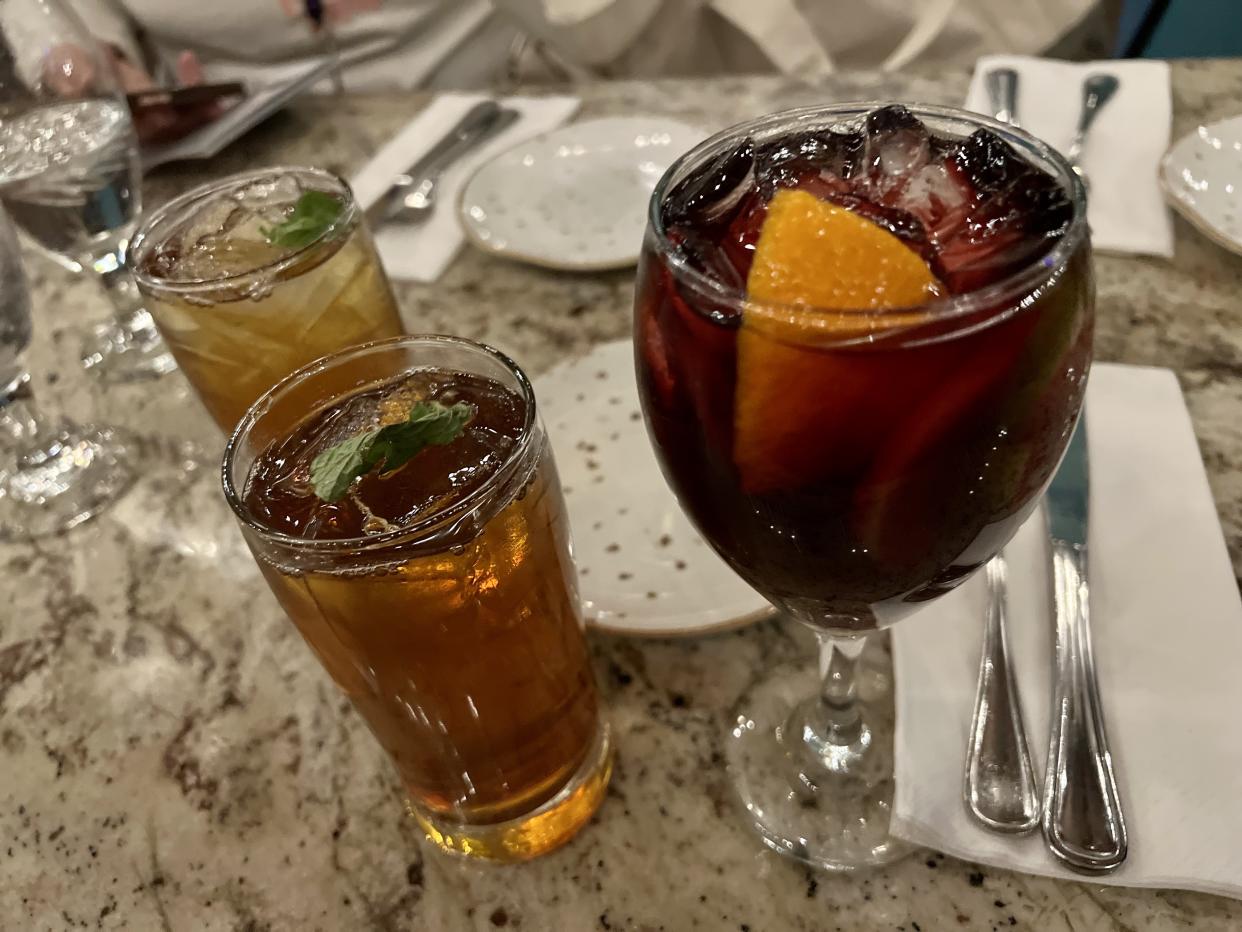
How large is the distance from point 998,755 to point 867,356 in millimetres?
317

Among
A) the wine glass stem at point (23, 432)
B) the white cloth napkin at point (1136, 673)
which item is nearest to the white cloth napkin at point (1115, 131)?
the white cloth napkin at point (1136, 673)

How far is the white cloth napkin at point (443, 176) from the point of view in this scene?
3.72 feet

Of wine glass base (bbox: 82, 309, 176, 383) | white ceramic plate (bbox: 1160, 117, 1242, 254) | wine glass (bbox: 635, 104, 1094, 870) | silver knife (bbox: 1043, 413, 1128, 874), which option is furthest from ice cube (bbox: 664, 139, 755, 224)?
wine glass base (bbox: 82, 309, 176, 383)

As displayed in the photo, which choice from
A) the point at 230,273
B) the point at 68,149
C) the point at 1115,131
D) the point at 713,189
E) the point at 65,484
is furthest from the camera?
the point at 1115,131

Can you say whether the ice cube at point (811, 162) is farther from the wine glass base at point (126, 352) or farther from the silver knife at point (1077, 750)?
the wine glass base at point (126, 352)

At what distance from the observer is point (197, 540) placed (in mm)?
840

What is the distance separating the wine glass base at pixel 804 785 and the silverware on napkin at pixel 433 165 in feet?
2.65

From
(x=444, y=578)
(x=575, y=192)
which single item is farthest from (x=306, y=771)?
(x=575, y=192)

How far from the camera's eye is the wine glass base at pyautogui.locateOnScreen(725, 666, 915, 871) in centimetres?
57

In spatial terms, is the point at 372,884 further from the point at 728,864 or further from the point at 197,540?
the point at 197,540

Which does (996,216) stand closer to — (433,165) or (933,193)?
(933,193)

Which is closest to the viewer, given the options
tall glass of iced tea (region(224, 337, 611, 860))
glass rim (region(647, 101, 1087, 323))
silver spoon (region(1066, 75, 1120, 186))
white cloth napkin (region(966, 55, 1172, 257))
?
glass rim (region(647, 101, 1087, 323))

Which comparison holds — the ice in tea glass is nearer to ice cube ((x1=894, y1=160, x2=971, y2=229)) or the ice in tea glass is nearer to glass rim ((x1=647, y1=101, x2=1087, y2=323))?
glass rim ((x1=647, y1=101, x2=1087, y2=323))

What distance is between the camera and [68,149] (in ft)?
3.40
